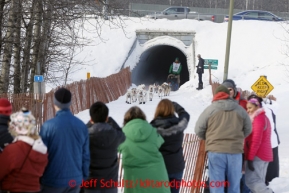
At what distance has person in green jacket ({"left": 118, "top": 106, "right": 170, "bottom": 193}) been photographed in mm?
5711

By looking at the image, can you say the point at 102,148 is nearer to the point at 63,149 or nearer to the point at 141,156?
the point at 141,156

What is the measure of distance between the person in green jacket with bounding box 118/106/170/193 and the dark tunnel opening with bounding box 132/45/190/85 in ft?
82.6

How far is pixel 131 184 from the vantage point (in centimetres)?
582

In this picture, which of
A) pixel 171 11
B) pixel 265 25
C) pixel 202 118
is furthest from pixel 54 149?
pixel 171 11

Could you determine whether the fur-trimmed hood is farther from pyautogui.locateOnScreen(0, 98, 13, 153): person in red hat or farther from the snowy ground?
the snowy ground

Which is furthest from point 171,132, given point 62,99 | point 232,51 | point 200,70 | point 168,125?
point 232,51

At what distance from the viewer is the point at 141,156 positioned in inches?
226

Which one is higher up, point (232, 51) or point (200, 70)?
point (232, 51)

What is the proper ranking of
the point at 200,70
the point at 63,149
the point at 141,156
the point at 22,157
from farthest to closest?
the point at 200,70 < the point at 141,156 < the point at 63,149 < the point at 22,157

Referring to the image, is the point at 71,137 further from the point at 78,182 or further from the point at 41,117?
the point at 41,117

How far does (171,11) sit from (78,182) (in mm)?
33315

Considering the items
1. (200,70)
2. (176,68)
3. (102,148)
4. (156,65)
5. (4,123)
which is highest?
(156,65)

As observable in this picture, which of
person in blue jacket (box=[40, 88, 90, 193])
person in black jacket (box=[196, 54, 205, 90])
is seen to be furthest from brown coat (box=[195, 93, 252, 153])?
person in black jacket (box=[196, 54, 205, 90])

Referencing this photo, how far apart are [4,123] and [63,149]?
2.06 ft
